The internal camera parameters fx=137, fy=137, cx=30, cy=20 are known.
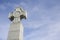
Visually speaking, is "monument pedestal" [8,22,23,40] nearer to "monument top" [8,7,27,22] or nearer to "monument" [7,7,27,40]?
"monument" [7,7,27,40]

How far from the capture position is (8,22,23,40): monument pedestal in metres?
6.40

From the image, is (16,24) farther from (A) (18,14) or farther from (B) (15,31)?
(A) (18,14)

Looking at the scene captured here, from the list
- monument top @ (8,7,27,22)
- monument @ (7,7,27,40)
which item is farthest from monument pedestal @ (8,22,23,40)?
monument top @ (8,7,27,22)

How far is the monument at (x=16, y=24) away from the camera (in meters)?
6.45

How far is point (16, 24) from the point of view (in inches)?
270

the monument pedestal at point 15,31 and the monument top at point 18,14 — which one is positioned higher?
the monument top at point 18,14

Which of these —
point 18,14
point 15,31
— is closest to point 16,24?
point 15,31

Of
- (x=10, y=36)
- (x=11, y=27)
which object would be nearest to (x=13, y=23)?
(x=11, y=27)

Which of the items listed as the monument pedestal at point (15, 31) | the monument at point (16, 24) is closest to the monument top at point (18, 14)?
the monument at point (16, 24)

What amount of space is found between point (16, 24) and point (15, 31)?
0.42m

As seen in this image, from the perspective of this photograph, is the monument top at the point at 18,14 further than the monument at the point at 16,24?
Yes

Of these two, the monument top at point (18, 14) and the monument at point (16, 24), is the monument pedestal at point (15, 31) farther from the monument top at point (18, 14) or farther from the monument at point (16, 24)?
the monument top at point (18, 14)

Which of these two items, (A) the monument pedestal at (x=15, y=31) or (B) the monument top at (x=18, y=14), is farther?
(B) the monument top at (x=18, y=14)

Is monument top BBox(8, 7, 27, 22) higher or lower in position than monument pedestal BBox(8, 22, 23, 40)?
higher
